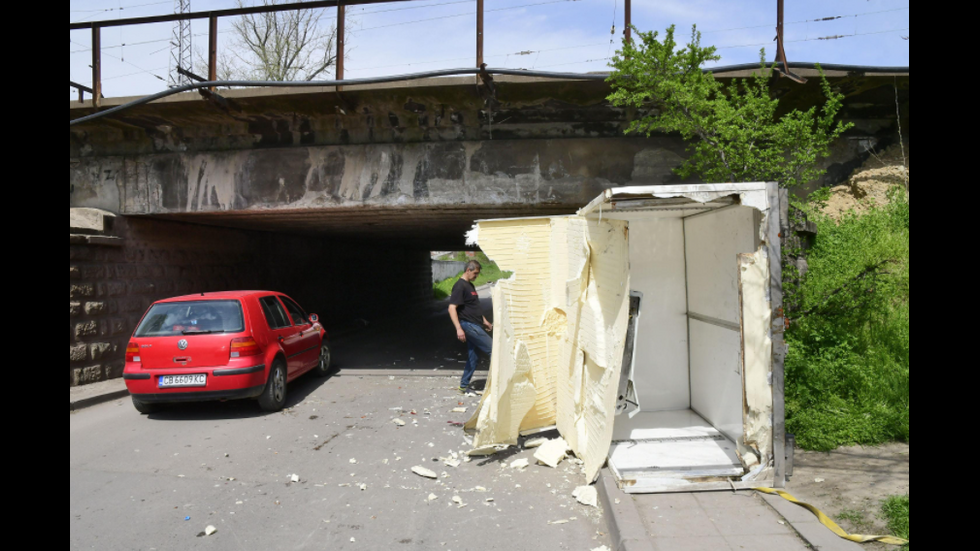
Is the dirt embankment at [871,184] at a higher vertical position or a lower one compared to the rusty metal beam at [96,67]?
lower

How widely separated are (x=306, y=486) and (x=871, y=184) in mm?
8278

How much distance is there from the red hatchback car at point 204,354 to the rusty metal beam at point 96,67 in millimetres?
3962

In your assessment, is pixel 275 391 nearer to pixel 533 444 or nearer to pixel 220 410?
pixel 220 410

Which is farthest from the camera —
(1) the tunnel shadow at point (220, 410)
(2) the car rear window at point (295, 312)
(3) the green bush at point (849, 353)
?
(2) the car rear window at point (295, 312)

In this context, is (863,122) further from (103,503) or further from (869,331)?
(103,503)

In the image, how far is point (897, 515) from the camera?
11.5 feet

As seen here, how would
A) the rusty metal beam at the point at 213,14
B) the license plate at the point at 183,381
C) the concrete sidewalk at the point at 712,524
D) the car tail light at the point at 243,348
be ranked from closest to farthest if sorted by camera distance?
the concrete sidewalk at the point at 712,524 → the license plate at the point at 183,381 → the car tail light at the point at 243,348 → the rusty metal beam at the point at 213,14

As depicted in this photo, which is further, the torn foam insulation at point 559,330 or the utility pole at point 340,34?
the utility pole at point 340,34

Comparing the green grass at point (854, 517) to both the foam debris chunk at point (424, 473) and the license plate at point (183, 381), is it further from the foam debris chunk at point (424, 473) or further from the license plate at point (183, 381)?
the license plate at point (183, 381)

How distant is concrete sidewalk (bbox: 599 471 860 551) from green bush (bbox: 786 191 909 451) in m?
1.46

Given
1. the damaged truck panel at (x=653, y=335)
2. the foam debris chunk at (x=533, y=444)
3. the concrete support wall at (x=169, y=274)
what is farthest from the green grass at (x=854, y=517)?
the concrete support wall at (x=169, y=274)

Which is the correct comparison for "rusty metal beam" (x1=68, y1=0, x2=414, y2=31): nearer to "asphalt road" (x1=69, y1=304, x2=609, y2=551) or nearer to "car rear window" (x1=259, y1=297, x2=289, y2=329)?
"car rear window" (x1=259, y1=297, x2=289, y2=329)

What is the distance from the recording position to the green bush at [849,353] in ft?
16.1
